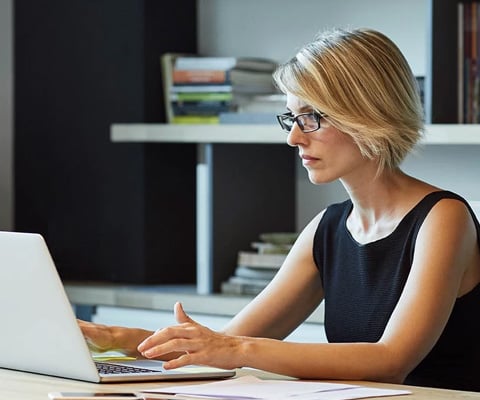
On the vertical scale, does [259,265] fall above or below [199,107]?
below

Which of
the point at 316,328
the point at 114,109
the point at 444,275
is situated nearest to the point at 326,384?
the point at 444,275

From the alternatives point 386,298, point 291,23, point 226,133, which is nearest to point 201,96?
point 226,133

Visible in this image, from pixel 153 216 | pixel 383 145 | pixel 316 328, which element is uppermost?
pixel 383 145

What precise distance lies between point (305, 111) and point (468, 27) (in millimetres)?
942

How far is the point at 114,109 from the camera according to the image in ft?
11.7

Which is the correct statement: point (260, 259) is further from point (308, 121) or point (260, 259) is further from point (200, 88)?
point (308, 121)

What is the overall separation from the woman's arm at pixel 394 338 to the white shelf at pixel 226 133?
2.41 ft

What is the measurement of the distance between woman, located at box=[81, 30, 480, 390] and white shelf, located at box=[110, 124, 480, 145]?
0.60 meters

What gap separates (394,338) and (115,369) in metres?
0.45

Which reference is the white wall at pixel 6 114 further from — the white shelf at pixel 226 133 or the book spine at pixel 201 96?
the book spine at pixel 201 96

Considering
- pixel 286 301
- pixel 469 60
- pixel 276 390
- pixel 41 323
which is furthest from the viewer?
pixel 469 60

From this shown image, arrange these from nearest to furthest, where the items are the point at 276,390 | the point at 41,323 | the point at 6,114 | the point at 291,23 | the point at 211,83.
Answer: the point at 276,390, the point at 41,323, the point at 211,83, the point at 291,23, the point at 6,114

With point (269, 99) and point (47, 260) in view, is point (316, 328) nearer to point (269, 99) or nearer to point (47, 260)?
point (269, 99)

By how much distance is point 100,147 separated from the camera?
142 inches
